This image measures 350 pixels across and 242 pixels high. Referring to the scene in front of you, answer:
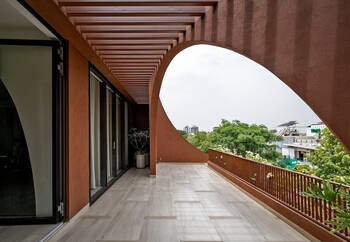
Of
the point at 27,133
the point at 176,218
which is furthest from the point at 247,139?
the point at 27,133

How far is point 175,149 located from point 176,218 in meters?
8.59

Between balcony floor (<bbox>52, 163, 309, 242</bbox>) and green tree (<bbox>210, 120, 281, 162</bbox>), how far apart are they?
1781 centimetres

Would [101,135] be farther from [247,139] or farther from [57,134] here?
[247,139]

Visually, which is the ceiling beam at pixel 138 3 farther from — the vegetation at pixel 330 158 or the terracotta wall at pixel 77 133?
the vegetation at pixel 330 158

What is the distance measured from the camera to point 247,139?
82.6 feet

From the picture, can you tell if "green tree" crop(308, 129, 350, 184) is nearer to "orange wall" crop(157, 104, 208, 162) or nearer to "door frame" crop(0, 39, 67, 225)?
"orange wall" crop(157, 104, 208, 162)

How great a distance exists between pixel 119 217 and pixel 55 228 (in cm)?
110

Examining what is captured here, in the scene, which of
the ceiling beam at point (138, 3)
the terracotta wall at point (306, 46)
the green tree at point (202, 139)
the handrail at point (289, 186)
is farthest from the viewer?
the green tree at point (202, 139)

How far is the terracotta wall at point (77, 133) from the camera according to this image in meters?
4.19

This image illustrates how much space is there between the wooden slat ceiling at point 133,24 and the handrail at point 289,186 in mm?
2479

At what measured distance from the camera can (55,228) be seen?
372cm

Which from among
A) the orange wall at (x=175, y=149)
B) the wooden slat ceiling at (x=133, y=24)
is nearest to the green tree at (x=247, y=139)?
the orange wall at (x=175, y=149)

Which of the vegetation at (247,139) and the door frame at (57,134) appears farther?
the vegetation at (247,139)

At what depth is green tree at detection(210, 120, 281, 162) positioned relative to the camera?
25020 millimetres
